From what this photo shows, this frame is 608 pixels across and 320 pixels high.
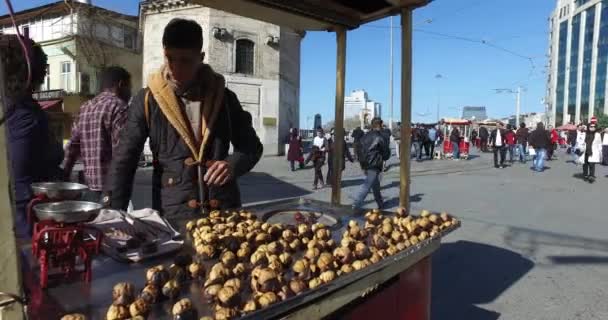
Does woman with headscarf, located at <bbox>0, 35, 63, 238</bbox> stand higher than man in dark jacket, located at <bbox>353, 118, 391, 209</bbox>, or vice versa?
woman with headscarf, located at <bbox>0, 35, 63, 238</bbox>

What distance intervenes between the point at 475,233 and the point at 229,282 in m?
5.29

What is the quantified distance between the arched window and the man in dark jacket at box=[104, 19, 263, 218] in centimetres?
2046

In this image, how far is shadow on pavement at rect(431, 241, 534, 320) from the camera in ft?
11.7

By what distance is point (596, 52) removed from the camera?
194 feet

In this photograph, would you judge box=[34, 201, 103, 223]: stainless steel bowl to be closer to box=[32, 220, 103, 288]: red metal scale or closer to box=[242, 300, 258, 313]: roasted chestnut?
box=[32, 220, 103, 288]: red metal scale

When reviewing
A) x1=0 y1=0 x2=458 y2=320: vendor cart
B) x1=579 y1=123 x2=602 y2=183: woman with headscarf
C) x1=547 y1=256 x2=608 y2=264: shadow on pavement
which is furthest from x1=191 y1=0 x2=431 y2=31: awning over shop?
x1=579 y1=123 x2=602 y2=183: woman with headscarf

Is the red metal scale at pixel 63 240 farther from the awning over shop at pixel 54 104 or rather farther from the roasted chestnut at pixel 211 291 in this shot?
the awning over shop at pixel 54 104

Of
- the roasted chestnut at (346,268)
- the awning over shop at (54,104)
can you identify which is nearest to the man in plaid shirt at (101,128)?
the roasted chestnut at (346,268)

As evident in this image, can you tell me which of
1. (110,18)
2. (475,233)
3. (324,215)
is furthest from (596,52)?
(324,215)

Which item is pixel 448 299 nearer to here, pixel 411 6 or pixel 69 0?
pixel 411 6

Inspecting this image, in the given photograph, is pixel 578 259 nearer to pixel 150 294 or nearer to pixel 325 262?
pixel 325 262

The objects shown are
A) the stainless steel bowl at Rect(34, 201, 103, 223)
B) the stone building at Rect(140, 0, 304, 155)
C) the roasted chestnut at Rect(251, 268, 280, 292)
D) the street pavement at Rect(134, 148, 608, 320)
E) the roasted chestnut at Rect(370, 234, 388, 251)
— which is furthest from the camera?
the stone building at Rect(140, 0, 304, 155)

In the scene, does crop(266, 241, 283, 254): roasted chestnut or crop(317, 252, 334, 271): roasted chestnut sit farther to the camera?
crop(266, 241, 283, 254): roasted chestnut

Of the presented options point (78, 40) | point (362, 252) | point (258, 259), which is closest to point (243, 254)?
point (258, 259)
